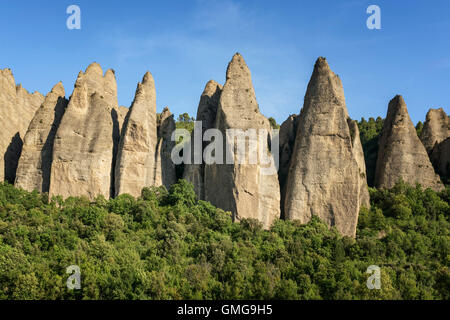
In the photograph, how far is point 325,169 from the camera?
4212 cm

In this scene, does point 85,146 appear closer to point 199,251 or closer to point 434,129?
point 199,251

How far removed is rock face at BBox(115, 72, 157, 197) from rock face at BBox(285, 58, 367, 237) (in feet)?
33.2

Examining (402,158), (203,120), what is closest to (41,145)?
(203,120)

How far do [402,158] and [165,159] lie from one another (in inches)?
691

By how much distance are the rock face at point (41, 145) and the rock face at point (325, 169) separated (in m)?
17.3

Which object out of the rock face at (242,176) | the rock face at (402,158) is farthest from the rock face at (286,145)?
the rock face at (402,158)

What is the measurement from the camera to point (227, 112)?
1715 inches

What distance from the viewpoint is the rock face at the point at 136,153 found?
43.7 meters

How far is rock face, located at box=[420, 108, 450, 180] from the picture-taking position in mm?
49562

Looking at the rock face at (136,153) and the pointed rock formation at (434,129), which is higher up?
the pointed rock formation at (434,129)

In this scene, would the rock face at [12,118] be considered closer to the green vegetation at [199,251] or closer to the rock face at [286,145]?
the green vegetation at [199,251]

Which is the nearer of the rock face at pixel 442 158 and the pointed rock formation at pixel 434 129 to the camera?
the rock face at pixel 442 158

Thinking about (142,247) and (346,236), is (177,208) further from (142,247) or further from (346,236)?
(346,236)

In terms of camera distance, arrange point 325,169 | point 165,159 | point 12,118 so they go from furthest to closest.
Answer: point 12,118, point 165,159, point 325,169
